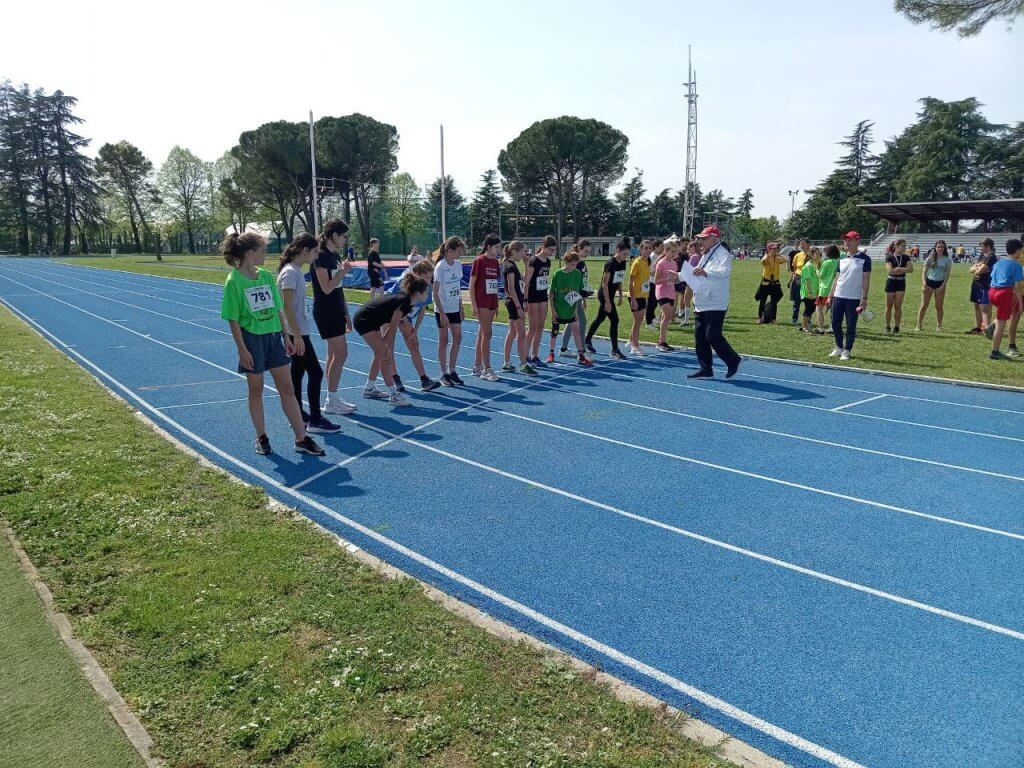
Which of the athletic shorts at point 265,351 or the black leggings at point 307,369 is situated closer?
the athletic shorts at point 265,351

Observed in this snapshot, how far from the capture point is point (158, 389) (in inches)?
362

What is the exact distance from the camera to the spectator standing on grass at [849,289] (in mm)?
10641

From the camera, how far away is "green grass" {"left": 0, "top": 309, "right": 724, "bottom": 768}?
8.50 feet

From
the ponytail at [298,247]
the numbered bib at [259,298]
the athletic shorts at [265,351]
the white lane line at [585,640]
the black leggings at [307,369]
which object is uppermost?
the ponytail at [298,247]

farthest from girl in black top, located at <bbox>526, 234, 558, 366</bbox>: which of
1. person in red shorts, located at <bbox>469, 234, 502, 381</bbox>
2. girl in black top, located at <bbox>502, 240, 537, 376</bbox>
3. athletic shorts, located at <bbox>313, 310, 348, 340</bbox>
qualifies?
athletic shorts, located at <bbox>313, 310, 348, 340</bbox>

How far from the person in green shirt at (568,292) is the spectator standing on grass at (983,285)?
7253 mm

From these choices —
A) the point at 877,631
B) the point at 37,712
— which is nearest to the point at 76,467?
the point at 37,712

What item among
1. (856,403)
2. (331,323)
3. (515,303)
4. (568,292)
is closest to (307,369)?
(331,323)

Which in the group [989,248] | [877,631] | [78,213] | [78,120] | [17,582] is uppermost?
[78,120]

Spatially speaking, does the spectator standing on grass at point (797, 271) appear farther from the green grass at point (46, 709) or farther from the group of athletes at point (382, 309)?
the green grass at point (46, 709)

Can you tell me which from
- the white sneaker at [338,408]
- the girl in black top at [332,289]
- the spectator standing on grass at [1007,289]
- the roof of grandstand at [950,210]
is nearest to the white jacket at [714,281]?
the spectator standing on grass at [1007,289]

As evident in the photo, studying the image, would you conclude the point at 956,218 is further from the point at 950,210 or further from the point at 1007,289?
the point at 1007,289

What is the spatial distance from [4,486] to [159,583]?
88.3 inches

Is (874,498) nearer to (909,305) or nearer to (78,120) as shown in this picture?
(909,305)
